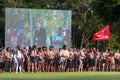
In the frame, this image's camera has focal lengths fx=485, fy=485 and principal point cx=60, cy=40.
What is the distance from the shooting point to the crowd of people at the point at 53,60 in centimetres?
3219

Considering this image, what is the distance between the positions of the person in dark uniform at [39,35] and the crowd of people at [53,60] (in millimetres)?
1349

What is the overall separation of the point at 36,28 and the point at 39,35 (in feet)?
1.93

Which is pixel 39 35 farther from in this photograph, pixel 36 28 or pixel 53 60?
pixel 53 60

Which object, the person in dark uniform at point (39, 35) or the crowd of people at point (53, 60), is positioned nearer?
the crowd of people at point (53, 60)

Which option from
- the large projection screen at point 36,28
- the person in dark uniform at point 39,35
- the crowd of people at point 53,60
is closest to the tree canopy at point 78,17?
the crowd of people at point 53,60

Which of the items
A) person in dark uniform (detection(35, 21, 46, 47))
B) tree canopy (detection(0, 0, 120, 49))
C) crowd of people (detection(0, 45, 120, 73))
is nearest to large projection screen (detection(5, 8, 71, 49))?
person in dark uniform (detection(35, 21, 46, 47))

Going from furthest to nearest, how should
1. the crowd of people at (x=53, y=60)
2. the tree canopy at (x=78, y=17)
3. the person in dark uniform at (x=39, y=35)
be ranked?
the tree canopy at (x=78, y=17), the person in dark uniform at (x=39, y=35), the crowd of people at (x=53, y=60)

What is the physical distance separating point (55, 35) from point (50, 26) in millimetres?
Result: 814

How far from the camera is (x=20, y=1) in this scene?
200 feet

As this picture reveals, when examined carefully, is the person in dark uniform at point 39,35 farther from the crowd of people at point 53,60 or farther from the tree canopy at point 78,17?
the tree canopy at point 78,17

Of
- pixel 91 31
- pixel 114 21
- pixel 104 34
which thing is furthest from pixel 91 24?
pixel 114 21

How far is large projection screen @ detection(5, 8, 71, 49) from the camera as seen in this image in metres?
34.4

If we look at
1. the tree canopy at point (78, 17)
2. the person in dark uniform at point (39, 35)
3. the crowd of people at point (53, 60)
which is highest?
the tree canopy at point (78, 17)

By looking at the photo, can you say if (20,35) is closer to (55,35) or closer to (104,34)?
(55,35)
